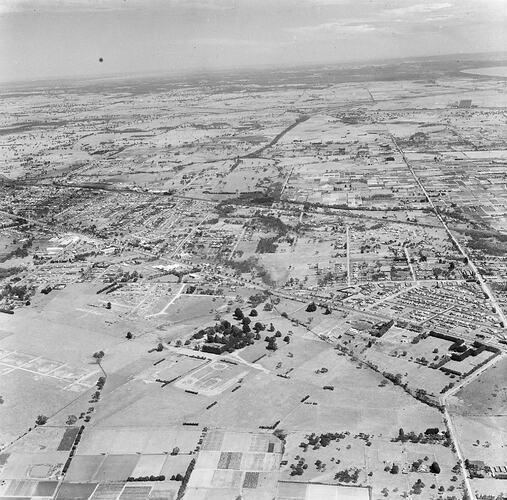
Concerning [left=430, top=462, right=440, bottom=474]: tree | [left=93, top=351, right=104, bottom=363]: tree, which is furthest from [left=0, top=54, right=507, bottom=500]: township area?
[left=93, top=351, right=104, bottom=363]: tree

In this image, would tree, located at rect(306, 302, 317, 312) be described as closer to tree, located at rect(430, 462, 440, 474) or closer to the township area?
the township area

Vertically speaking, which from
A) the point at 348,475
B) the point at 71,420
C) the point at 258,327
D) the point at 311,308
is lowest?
the point at 348,475

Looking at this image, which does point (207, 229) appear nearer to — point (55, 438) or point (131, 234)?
point (131, 234)

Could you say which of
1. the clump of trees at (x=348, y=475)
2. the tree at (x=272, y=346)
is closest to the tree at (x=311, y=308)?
the tree at (x=272, y=346)

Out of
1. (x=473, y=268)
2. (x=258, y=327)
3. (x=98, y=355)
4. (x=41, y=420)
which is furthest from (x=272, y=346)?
(x=473, y=268)

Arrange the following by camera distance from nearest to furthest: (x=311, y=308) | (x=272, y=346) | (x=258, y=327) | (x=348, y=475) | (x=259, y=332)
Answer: (x=348, y=475) < (x=272, y=346) < (x=259, y=332) < (x=258, y=327) < (x=311, y=308)

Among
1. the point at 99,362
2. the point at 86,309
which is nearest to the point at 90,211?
the point at 86,309

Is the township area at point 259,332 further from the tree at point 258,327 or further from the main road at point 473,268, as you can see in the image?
the main road at point 473,268

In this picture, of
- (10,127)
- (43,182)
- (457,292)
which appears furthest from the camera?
(10,127)

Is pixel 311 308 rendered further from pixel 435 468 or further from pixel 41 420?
pixel 41 420

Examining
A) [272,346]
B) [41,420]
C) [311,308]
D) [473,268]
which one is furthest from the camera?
[473,268]
